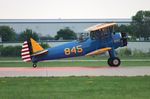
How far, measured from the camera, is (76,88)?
18484mm

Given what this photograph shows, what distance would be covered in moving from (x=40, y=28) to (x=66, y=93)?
10376 centimetres

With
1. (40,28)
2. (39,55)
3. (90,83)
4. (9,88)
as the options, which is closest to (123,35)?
(39,55)

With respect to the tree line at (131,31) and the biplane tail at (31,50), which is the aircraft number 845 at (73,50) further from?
the tree line at (131,31)

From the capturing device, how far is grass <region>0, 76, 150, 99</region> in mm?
16416

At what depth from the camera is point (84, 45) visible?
3544 cm

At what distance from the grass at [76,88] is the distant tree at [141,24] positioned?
82531mm

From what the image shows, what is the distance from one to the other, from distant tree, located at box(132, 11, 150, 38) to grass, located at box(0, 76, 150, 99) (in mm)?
82531

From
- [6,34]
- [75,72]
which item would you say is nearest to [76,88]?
[75,72]

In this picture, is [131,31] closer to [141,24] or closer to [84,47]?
[141,24]

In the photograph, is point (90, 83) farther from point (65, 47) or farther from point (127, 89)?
point (65, 47)

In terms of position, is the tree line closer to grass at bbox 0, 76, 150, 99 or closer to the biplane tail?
the biplane tail

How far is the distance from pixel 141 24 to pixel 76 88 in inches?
3505

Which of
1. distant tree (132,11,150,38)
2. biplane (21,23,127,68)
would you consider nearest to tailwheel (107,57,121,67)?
biplane (21,23,127,68)

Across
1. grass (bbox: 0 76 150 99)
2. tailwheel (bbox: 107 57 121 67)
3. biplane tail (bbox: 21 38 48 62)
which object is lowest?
tailwheel (bbox: 107 57 121 67)
